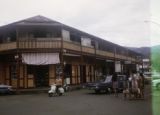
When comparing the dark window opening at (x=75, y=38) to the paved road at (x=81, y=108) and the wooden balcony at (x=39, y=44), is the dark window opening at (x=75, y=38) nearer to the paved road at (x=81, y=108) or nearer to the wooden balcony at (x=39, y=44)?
the wooden balcony at (x=39, y=44)

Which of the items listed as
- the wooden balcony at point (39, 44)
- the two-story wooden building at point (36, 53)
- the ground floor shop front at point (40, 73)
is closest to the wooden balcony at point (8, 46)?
the two-story wooden building at point (36, 53)

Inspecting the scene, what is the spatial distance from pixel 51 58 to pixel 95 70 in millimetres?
15070

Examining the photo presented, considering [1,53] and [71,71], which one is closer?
[1,53]

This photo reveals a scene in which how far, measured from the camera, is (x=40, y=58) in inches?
1244

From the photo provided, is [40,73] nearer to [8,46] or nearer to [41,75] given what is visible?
[41,75]

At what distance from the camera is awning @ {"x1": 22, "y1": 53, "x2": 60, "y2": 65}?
31375mm

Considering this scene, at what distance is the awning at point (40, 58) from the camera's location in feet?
103

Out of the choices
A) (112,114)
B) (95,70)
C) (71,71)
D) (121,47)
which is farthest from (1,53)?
(121,47)

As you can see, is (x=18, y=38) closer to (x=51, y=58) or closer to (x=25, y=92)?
(x=51, y=58)

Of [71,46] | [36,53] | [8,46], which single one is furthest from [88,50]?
[8,46]

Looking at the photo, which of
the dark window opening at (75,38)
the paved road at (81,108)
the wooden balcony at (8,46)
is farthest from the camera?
the dark window opening at (75,38)

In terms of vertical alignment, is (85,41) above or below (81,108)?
above

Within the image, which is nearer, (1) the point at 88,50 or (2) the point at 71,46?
(2) the point at 71,46

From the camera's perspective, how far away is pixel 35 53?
31625mm
